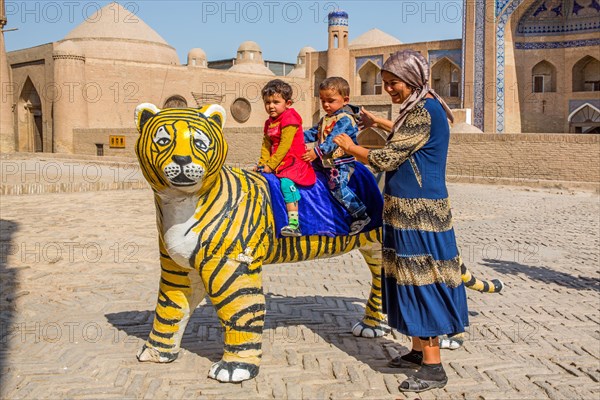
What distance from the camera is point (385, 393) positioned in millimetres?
3332

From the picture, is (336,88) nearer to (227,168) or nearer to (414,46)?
(227,168)

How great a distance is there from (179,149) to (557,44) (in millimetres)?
27000

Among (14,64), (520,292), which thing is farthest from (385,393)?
(14,64)

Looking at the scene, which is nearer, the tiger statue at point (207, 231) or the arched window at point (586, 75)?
the tiger statue at point (207, 231)

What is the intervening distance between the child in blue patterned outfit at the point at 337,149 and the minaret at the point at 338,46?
29568mm

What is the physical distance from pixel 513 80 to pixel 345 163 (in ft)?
81.6

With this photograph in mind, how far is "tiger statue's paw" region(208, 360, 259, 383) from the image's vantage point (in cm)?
340

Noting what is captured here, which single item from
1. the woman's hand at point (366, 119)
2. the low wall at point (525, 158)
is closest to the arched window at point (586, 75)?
the low wall at point (525, 158)

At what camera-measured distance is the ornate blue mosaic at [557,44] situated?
85.3ft

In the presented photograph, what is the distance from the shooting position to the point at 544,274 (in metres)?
6.48

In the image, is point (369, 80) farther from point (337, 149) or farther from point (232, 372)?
point (232, 372)

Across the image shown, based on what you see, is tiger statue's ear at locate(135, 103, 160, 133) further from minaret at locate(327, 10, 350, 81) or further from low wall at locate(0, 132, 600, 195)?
minaret at locate(327, 10, 350, 81)

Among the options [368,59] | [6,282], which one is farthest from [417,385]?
[368,59]

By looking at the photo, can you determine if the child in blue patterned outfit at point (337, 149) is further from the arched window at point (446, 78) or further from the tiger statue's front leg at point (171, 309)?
the arched window at point (446, 78)
